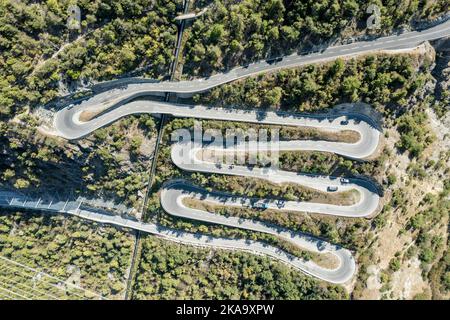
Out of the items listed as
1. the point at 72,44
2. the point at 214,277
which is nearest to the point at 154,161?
the point at 72,44

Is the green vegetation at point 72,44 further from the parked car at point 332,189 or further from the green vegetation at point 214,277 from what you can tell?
the parked car at point 332,189

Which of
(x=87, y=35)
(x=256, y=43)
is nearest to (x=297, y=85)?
(x=256, y=43)

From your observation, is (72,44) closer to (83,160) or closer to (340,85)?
(83,160)

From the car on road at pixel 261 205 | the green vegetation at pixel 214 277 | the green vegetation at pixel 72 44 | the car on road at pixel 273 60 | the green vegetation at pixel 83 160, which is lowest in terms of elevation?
the green vegetation at pixel 214 277

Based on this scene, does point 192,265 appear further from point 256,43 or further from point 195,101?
point 256,43

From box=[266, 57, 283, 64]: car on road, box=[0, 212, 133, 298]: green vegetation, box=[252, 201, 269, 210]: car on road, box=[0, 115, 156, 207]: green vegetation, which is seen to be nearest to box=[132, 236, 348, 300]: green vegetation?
box=[0, 212, 133, 298]: green vegetation

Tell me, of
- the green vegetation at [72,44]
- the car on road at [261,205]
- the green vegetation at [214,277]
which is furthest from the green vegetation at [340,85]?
the green vegetation at [214,277]

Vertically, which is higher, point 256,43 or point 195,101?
point 256,43

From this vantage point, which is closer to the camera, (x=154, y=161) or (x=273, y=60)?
(x=273, y=60)
